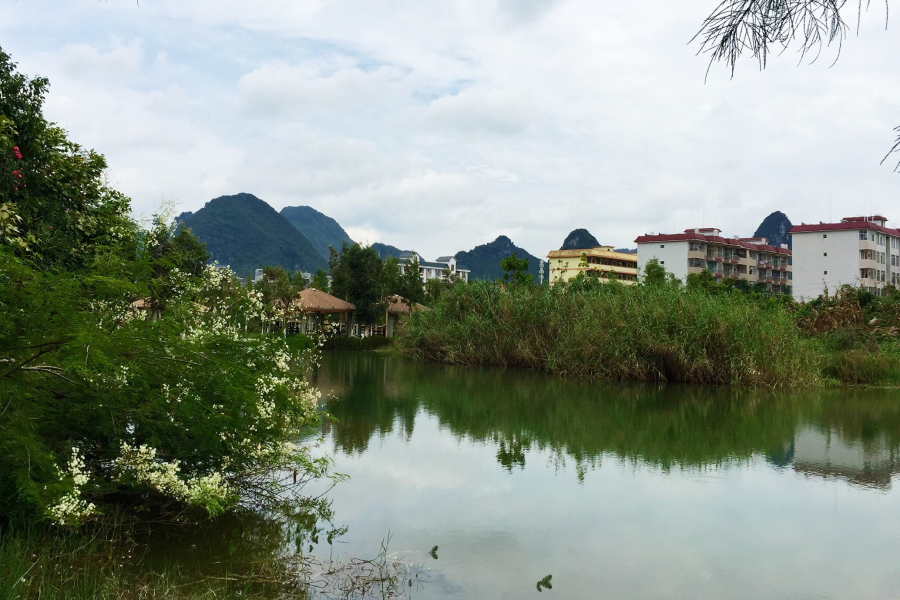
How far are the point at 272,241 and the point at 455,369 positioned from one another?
256 feet

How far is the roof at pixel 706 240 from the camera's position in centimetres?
6356

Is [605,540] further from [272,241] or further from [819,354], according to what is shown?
[272,241]

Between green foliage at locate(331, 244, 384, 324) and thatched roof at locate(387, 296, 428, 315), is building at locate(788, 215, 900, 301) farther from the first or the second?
green foliage at locate(331, 244, 384, 324)

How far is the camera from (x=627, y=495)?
7488mm

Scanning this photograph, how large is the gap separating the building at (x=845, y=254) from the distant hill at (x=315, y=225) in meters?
97.9

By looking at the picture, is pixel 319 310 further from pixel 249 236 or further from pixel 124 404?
pixel 249 236

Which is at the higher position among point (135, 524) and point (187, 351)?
point (187, 351)

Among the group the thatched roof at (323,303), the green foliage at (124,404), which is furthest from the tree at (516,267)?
the green foliage at (124,404)

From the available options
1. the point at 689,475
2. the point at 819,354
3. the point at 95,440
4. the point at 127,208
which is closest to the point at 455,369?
the point at 819,354

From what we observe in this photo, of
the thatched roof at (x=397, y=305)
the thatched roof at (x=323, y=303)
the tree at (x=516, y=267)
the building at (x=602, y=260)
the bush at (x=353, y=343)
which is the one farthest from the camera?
the building at (x=602, y=260)

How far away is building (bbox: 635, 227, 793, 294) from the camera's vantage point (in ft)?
209

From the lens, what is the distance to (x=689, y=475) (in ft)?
27.9

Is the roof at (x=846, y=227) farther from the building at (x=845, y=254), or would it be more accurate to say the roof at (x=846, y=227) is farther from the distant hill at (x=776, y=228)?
the distant hill at (x=776, y=228)

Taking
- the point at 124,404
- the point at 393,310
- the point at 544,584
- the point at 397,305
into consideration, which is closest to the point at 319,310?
the point at 393,310
